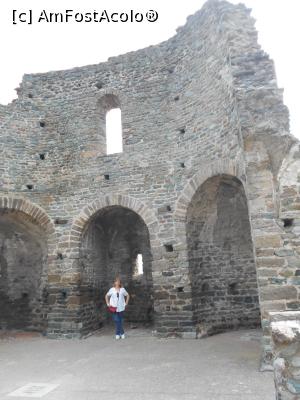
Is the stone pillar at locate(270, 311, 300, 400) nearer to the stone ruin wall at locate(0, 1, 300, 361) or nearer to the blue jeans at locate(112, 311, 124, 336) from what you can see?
the stone ruin wall at locate(0, 1, 300, 361)

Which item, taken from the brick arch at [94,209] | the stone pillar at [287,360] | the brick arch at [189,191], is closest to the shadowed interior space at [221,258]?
the brick arch at [189,191]

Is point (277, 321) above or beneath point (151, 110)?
beneath

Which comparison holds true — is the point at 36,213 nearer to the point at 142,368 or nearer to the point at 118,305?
the point at 118,305

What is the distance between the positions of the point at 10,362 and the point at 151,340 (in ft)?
9.86

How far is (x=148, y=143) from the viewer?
31.3ft

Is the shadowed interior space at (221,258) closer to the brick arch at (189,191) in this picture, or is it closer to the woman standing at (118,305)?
the brick arch at (189,191)

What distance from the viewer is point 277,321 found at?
3057mm

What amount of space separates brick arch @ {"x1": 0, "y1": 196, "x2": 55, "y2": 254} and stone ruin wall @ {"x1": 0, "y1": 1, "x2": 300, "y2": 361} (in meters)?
0.03

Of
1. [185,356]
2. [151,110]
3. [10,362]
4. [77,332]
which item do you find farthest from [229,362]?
[151,110]

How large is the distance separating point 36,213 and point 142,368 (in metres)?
5.57

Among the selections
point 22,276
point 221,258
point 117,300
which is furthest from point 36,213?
point 221,258

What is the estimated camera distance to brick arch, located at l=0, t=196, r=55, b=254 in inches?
372

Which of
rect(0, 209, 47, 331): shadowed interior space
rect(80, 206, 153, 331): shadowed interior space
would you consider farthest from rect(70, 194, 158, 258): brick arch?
rect(0, 209, 47, 331): shadowed interior space

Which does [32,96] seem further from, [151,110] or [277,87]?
[277,87]
